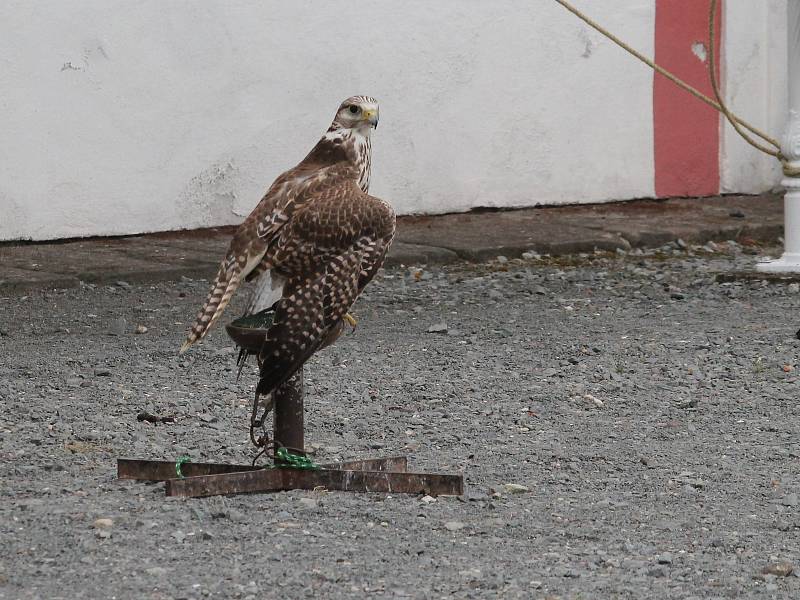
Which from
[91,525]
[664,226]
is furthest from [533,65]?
[91,525]

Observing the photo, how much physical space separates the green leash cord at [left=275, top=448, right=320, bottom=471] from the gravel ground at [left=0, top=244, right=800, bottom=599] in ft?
0.27

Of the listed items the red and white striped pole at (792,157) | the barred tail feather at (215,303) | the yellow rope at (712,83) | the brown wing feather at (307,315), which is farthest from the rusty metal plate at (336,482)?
the red and white striped pole at (792,157)

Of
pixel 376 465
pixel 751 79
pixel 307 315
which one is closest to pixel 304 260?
pixel 307 315

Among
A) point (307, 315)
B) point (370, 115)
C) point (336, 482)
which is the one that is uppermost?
point (370, 115)

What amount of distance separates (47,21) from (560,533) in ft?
16.7

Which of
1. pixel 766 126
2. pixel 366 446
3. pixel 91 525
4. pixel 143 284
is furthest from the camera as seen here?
pixel 766 126

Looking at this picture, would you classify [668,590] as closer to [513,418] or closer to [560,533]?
[560,533]

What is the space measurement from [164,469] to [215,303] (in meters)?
0.45

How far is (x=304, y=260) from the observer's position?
356cm

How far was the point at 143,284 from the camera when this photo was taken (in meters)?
6.78

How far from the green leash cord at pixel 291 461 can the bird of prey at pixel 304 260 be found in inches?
8.9

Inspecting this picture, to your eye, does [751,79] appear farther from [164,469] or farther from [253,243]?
[164,469]

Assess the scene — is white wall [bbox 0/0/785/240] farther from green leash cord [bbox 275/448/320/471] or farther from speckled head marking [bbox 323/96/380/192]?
green leash cord [bbox 275/448/320/471]

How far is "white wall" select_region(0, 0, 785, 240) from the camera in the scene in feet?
24.8
